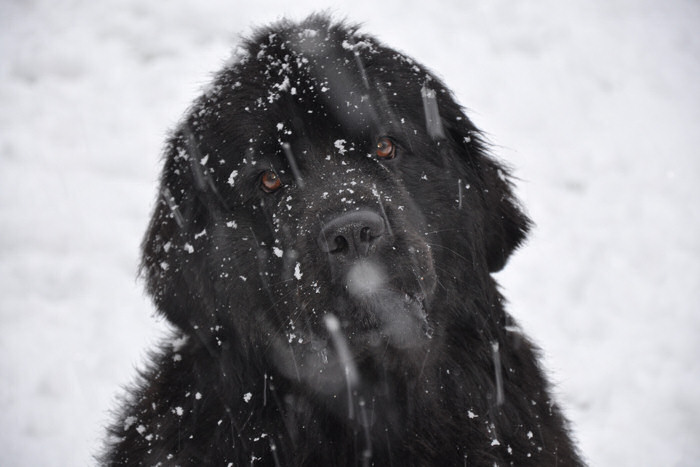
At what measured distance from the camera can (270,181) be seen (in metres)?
2.72

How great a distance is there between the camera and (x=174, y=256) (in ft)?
9.24

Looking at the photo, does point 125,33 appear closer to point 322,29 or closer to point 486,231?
point 322,29

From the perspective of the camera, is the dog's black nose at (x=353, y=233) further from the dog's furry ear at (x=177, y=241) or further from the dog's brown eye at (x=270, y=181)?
the dog's furry ear at (x=177, y=241)

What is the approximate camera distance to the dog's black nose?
7.20 ft

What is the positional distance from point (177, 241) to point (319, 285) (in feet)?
2.82

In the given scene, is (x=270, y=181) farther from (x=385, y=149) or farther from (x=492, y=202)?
(x=492, y=202)

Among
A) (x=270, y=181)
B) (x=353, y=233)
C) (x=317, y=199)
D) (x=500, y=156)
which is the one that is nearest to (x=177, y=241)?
(x=270, y=181)

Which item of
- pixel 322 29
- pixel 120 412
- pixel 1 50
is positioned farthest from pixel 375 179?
pixel 1 50

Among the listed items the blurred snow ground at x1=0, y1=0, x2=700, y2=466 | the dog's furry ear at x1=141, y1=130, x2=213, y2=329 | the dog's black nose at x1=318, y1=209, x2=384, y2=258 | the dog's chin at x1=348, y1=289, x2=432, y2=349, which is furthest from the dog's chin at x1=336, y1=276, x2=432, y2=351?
the blurred snow ground at x1=0, y1=0, x2=700, y2=466

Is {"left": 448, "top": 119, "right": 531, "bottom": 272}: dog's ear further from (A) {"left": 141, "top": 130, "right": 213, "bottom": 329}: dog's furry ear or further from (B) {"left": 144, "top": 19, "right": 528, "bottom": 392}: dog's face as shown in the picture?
(A) {"left": 141, "top": 130, "right": 213, "bottom": 329}: dog's furry ear

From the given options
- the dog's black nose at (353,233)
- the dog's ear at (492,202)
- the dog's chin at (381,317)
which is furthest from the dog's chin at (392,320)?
the dog's ear at (492,202)

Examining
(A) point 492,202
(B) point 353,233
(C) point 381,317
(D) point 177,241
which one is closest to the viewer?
(B) point 353,233

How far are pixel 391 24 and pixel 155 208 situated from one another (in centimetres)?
463

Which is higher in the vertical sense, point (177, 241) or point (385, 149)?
point (385, 149)
